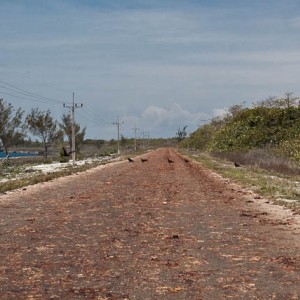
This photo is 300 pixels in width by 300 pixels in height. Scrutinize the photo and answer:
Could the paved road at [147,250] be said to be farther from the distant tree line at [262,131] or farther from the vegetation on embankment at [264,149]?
the distant tree line at [262,131]

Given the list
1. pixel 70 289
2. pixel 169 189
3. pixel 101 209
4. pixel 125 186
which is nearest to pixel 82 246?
pixel 70 289

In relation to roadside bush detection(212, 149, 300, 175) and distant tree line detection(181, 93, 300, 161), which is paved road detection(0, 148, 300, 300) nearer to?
roadside bush detection(212, 149, 300, 175)

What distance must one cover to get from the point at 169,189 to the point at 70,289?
1462cm

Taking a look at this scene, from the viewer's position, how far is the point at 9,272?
23.9 feet

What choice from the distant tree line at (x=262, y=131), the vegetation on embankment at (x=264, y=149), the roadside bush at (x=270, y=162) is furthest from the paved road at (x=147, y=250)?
the distant tree line at (x=262, y=131)

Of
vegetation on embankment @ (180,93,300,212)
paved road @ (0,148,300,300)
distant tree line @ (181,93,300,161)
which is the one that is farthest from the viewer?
distant tree line @ (181,93,300,161)

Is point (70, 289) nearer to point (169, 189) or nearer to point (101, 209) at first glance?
point (101, 209)

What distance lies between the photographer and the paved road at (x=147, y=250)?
254 inches

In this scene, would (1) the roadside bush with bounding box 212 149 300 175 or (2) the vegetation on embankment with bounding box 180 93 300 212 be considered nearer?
(2) the vegetation on embankment with bounding box 180 93 300 212

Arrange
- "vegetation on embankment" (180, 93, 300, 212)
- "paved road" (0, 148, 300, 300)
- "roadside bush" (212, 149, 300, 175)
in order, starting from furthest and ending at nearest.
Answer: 1. "roadside bush" (212, 149, 300, 175)
2. "vegetation on embankment" (180, 93, 300, 212)
3. "paved road" (0, 148, 300, 300)

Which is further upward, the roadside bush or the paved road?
the roadside bush

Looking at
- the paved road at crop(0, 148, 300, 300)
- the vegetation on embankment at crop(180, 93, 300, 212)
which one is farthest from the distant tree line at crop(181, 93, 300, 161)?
the paved road at crop(0, 148, 300, 300)

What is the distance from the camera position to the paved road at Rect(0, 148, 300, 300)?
6.46 m

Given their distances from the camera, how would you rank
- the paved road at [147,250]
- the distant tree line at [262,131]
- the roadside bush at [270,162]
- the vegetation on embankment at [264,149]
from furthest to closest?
the distant tree line at [262,131] < the roadside bush at [270,162] < the vegetation on embankment at [264,149] < the paved road at [147,250]
